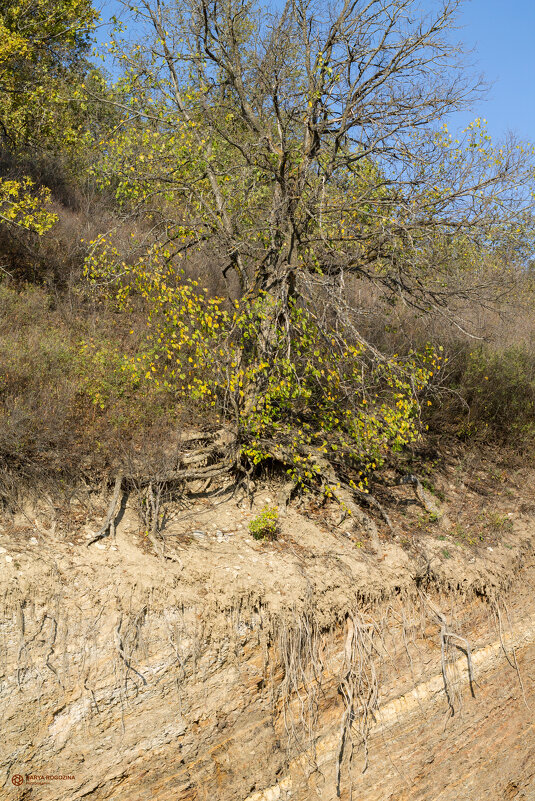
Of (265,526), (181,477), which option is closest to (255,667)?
(265,526)

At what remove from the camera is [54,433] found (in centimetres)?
614

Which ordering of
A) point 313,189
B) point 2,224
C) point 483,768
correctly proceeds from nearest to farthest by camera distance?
point 483,768, point 313,189, point 2,224

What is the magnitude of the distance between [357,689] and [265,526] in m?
2.00

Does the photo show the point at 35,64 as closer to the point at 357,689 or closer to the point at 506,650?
the point at 357,689

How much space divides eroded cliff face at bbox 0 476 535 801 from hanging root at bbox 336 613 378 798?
20mm

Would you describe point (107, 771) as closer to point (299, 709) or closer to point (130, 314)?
point (299, 709)

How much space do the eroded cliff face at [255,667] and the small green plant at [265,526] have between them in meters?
0.19

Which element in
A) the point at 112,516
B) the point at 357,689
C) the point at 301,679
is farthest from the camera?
the point at 357,689

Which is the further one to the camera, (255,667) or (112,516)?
(112,516)

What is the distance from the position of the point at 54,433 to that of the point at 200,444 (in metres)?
1.98

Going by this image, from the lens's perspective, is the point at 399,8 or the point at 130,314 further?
the point at 130,314

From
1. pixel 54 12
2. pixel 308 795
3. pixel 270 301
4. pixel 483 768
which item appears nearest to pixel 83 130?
pixel 54 12

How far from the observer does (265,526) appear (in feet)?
21.3

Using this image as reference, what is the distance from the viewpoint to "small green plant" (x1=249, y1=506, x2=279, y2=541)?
648cm
